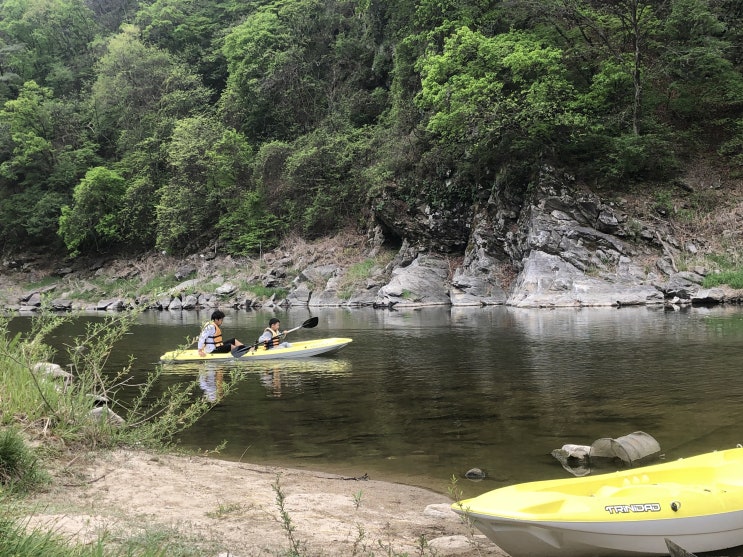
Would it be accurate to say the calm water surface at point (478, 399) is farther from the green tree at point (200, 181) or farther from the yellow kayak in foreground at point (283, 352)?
the green tree at point (200, 181)

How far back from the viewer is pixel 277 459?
566 cm

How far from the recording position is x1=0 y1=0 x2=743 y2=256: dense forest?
2272 cm

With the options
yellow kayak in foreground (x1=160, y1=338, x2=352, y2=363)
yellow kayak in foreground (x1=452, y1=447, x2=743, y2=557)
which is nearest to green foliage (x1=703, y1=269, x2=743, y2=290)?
yellow kayak in foreground (x1=160, y1=338, x2=352, y2=363)

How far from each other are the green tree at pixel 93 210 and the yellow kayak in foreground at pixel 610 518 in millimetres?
38789

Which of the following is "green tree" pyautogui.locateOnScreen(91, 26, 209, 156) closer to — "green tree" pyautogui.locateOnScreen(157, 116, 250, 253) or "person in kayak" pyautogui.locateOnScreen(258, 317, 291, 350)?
"green tree" pyautogui.locateOnScreen(157, 116, 250, 253)

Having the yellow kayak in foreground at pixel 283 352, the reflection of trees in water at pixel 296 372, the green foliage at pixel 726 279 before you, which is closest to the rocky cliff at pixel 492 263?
the green foliage at pixel 726 279

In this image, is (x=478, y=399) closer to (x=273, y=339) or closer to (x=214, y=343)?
(x=273, y=339)

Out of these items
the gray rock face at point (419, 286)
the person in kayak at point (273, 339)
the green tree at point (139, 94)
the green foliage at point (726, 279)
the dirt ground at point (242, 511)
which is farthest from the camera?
the green tree at point (139, 94)

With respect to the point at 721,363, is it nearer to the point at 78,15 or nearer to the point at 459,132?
the point at 459,132

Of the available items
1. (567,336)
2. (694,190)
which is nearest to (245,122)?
(694,190)

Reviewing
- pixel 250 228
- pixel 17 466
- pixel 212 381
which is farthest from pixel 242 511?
pixel 250 228

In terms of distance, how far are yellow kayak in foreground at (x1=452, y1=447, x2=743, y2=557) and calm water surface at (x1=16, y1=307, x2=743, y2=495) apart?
157 cm

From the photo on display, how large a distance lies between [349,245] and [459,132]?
9.39 metres

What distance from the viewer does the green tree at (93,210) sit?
1445 inches
